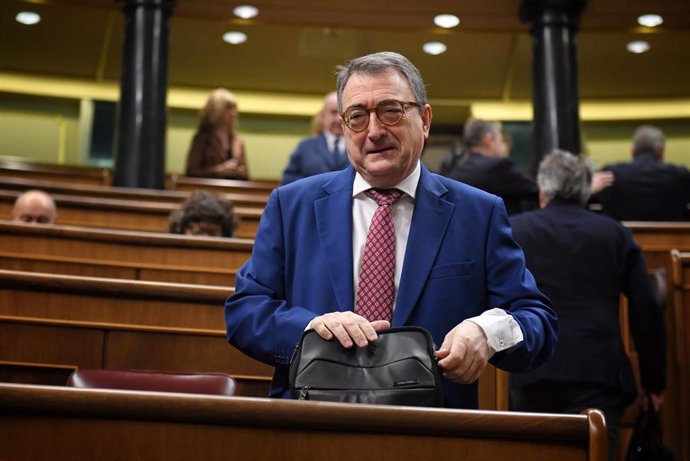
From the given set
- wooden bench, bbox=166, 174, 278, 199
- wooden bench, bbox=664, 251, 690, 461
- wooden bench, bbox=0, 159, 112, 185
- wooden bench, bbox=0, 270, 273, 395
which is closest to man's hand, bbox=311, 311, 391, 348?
wooden bench, bbox=0, 270, 273, 395

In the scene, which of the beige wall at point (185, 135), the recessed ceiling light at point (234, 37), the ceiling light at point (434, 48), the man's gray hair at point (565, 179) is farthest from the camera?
the beige wall at point (185, 135)

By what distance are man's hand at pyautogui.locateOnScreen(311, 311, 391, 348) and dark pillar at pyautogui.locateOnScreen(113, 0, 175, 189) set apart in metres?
5.48

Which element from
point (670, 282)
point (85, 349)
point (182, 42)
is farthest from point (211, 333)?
point (182, 42)

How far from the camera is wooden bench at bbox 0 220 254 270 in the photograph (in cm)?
434

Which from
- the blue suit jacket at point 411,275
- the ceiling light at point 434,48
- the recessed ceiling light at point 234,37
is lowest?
the blue suit jacket at point 411,275

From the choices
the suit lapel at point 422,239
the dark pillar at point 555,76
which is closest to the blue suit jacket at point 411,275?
the suit lapel at point 422,239

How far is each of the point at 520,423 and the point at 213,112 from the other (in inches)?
229

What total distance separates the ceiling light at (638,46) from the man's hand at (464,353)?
8.56m

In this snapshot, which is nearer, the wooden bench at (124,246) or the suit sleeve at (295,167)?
the wooden bench at (124,246)

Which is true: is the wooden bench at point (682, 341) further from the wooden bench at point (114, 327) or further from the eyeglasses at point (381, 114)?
the eyeglasses at point (381, 114)

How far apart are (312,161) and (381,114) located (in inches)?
133

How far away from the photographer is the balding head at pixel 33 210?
4934 mm

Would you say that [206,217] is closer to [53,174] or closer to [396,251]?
[396,251]

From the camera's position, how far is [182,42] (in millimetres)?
10023
